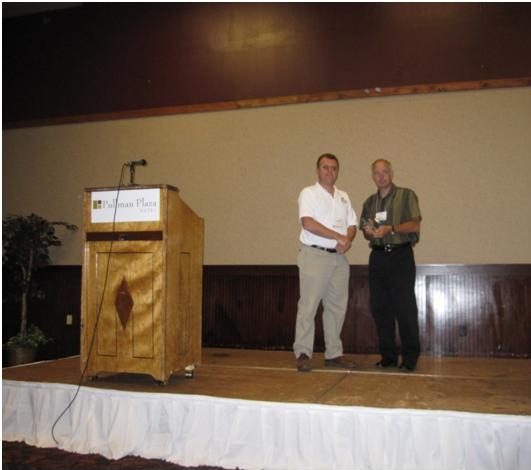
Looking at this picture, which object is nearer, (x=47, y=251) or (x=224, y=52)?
(x=224, y=52)

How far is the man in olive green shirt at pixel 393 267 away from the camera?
2.99 meters

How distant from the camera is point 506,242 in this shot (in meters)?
4.37

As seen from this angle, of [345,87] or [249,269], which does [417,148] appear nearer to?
[345,87]

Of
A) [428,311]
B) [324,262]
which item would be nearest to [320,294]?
[324,262]

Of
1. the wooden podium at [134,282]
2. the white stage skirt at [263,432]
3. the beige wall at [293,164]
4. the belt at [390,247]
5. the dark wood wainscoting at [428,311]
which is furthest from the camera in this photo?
the beige wall at [293,164]

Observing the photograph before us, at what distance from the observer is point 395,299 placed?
3053 mm

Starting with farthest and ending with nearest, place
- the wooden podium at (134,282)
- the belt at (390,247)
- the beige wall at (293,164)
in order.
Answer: the beige wall at (293,164) < the belt at (390,247) < the wooden podium at (134,282)

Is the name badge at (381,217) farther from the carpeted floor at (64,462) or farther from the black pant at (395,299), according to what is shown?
the carpeted floor at (64,462)

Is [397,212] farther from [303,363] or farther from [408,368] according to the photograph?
[303,363]

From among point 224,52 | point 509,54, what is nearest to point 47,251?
point 224,52

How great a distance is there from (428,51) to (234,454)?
13.1 ft

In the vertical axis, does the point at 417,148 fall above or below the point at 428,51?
below

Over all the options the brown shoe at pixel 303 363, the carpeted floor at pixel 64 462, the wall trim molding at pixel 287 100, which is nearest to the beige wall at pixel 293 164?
the wall trim molding at pixel 287 100

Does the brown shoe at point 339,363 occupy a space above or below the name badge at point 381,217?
below
